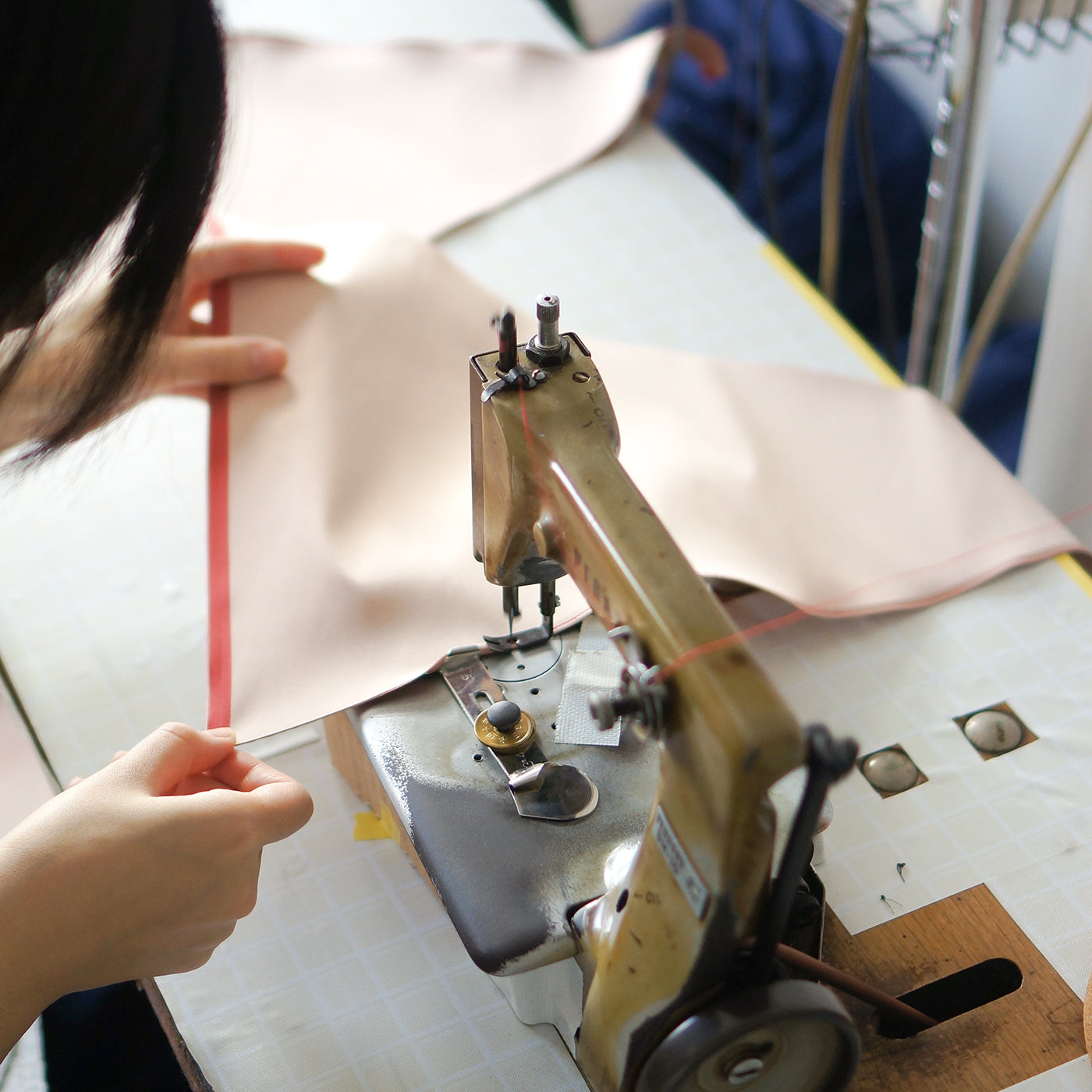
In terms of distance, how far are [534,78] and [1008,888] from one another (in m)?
1.12

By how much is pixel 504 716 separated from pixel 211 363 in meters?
0.50

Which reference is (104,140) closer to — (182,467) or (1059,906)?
(182,467)

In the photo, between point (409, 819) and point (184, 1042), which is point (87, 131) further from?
point (184, 1042)

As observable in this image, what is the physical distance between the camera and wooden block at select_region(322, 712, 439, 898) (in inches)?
29.8

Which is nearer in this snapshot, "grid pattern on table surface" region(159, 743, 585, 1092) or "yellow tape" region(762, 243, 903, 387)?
"grid pattern on table surface" region(159, 743, 585, 1092)

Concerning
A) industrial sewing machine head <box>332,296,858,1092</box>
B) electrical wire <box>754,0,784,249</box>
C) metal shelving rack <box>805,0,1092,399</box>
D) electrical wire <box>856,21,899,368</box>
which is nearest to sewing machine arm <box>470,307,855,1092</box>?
industrial sewing machine head <box>332,296,858,1092</box>

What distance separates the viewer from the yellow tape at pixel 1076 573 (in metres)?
0.93

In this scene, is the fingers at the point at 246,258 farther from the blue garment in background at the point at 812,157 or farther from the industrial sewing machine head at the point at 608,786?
the blue garment in background at the point at 812,157

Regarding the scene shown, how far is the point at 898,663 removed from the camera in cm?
88

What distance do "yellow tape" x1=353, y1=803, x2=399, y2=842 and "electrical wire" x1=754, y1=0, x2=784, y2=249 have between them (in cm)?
123

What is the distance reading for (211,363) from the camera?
1.04 m

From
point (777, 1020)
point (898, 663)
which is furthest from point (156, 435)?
point (777, 1020)

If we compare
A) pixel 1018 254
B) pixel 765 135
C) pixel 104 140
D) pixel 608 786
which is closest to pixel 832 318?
pixel 1018 254

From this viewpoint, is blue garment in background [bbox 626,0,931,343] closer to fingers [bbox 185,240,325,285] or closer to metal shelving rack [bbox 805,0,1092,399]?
metal shelving rack [bbox 805,0,1092,399]
